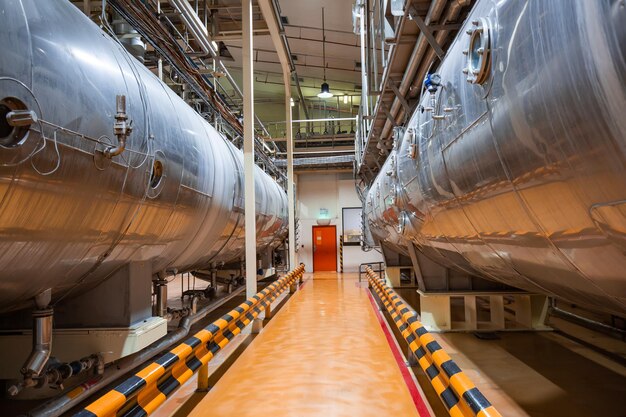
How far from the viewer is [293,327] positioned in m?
6.51

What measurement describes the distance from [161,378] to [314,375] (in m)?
1.61

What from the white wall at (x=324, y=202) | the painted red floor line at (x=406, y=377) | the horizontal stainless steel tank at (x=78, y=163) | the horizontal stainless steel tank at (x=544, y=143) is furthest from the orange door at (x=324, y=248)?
the horizontal stainless steel tank at (x=544, y=143)

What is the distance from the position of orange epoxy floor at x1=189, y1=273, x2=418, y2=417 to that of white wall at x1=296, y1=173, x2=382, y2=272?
9.80 meters

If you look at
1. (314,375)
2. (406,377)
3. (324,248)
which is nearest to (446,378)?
(406,377)

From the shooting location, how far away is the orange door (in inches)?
671

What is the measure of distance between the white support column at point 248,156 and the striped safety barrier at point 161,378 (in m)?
1.25

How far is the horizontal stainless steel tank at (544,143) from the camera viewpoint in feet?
3.80

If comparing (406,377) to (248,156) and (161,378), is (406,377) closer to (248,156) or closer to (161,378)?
(161,378)

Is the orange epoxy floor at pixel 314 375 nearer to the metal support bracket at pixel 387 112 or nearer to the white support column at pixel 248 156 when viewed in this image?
the white support column at pixel 248 156

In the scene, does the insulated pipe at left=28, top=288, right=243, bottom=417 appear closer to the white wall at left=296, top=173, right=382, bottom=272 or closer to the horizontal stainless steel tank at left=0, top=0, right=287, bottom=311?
the horizontal stainless steel tank at left=0, top=0, right=287, bottom=311

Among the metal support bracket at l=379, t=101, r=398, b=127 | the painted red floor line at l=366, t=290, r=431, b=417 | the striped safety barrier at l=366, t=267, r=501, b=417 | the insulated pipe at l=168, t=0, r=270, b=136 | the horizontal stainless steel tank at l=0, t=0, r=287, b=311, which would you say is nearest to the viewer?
the horizontal stainless steel tank at l=0, t=0, r=287, b=311

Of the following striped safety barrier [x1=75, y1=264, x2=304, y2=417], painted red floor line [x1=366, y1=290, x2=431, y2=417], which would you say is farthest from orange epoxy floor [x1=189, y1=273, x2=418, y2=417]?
striped safety barrier [x1=75, y1=264, x2=304, y2=417]

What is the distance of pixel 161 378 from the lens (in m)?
3.01

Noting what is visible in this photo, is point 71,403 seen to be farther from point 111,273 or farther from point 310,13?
point 310,13
